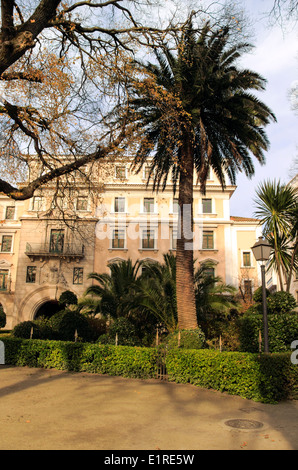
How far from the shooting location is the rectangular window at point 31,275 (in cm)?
3544

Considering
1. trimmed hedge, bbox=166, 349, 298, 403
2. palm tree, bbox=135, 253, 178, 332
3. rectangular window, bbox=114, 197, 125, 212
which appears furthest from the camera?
rectangular window, bbox=114, 197, 125, 212

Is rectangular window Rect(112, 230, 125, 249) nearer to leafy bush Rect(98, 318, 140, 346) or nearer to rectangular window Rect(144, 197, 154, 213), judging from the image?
rectangular window Rect(144, 197, 154, 213)

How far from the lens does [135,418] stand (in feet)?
26.7

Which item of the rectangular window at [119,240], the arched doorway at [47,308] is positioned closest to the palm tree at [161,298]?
the rectangular window at [119,240]

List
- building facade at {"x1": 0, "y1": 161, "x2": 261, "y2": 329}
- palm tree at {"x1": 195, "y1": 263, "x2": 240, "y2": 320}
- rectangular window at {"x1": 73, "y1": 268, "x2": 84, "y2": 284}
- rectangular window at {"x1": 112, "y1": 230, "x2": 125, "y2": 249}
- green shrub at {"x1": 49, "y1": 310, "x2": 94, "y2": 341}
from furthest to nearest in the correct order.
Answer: rectangular window at {"x1": 112, "y1": 230, "x2": 125, "y2": 249} → rectangular window at {"x1": 73, "y1": 268, "x2": 84, "y2": 284} → building facade at {"x1": 0, "y1": 161, "x2": 261, "y2": 329} → green shrub at {"x1": 49, "y1": 310, "x2": 94, "y2": 341} → palm tree at {"x1": 195, "y1": 263, "x2": 240, "y2": 320}

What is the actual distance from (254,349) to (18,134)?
10.6 meters

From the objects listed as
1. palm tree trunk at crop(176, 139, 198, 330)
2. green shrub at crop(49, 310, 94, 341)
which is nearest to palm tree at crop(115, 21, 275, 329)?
palm tree trunk at crop(176, 139, 198, 330)

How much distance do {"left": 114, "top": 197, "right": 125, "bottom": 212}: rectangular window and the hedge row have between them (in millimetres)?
20898

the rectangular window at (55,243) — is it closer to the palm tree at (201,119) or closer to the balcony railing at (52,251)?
the balcony railing at (52,251)

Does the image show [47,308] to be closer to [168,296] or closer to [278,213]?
[168,296]

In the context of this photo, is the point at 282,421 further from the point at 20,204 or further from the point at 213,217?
the point at 20,204

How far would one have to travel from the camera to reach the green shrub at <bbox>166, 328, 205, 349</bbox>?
1423 cm
